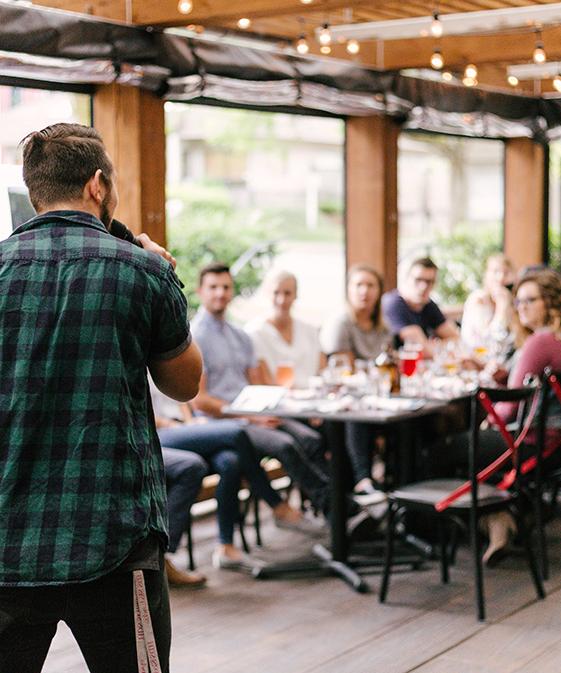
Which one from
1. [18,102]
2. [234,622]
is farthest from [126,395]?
[18,102]

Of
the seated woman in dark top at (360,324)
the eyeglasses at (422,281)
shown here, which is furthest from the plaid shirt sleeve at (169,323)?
the eyeglasses at (422,281)

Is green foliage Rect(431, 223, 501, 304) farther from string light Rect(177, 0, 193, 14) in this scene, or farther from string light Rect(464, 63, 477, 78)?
string light Rect(177, 0, 193, 14)

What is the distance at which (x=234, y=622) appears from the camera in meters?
4.64

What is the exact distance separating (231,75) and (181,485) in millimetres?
2642

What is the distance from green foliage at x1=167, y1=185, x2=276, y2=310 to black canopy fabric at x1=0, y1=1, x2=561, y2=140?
147 cm

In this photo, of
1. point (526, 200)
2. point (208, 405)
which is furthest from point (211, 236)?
point (208, 405)

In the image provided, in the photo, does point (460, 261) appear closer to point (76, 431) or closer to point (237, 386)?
point (237, 386)

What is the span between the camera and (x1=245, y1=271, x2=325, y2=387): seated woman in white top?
622 cm

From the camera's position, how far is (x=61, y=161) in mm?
2119

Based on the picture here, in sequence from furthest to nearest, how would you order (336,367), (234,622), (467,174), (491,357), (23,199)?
1. (467,174)
2. (491,357)
3. (336,367)
4. (234,622)
5. (23,199)

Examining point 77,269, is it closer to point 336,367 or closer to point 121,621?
point 121,621

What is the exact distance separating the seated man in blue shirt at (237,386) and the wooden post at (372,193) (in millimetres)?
2486

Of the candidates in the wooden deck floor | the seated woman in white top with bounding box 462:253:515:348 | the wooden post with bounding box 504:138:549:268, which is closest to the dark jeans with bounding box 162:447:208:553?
the wooden deck floor

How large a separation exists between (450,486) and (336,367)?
3.39 ft
